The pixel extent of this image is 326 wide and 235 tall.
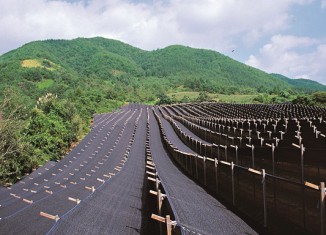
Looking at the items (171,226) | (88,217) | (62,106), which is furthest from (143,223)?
(62,106)

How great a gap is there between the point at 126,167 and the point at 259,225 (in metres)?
12.0

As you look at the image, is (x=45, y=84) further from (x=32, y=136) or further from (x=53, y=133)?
(x=32, y=136)

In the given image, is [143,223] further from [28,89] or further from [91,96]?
[28,89]

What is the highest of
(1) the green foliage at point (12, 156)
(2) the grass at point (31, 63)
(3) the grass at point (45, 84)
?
(2) the grass at point (31, 63)

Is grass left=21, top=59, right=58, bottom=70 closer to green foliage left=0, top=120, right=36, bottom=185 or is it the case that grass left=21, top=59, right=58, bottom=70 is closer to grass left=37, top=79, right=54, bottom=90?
grass left=37, top=79, right=54, bottom=90

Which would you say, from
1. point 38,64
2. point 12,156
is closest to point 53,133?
point 12,156

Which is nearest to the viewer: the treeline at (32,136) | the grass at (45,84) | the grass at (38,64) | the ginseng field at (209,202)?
the ginseng field at (209,202)

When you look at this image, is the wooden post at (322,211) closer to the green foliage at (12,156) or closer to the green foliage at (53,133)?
the green foliage at (12,156)

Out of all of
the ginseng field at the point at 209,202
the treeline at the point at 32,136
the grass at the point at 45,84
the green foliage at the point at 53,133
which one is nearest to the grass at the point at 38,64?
the grass at the point at 45,84

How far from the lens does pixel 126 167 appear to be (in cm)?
2097

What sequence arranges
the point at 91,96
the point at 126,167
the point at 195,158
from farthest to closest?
1. the point at 91,96
2. the point at 126,167
3. the point at 195,158

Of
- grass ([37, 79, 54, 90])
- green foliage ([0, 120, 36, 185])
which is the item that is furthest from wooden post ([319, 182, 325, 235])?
grass ([37, 79, 54, 90])

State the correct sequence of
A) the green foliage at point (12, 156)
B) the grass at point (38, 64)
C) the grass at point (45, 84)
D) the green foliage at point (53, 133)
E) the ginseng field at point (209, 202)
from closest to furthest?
the ginseng field at point (209, 202) → the green foliage at point (12, 156) → the green foliage at point (53, 133) → the grass at point (45, 84) → the grass at point (38, 64)

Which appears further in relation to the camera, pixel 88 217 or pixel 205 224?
pixel 88 217
